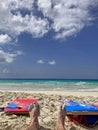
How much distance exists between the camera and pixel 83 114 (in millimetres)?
4008

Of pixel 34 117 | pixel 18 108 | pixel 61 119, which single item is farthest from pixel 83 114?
pixel 18 108

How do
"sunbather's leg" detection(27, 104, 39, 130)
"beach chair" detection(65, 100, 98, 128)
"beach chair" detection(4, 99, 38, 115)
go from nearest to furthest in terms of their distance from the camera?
"sunbather's leg" detection(27, 104, 39, 130), "beach chair" detection(65, 100, 98, 128), "beach chair" detection(4, 99, 38, 115)

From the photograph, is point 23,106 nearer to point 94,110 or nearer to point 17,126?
point 17,126

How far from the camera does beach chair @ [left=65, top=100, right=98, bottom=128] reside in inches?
158

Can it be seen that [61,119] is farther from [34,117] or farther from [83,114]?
[83,114]

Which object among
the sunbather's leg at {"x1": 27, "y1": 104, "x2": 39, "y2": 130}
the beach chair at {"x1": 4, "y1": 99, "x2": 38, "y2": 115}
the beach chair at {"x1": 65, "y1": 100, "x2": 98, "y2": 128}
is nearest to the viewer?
the sunbather's leg at {"x1": 27, "y1": 104, "x2": 39, "y2": 130}

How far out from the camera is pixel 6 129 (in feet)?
12.7

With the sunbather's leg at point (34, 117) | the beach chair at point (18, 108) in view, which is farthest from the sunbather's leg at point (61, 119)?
the beach chair at point (18, 108)

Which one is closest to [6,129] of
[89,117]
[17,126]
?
[17,126]

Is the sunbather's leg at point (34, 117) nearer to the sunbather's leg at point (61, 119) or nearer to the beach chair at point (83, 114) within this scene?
the sunbather's leg at point (61, 119)

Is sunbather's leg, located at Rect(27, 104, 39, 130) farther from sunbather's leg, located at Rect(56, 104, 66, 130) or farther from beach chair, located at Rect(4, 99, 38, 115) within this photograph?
beach chair, located at Rect(4, 99, 38, 115)

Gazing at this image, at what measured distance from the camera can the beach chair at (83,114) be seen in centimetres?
401

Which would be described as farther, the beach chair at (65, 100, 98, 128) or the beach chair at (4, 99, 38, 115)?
the beach chair at (4, 99, 38, 115)

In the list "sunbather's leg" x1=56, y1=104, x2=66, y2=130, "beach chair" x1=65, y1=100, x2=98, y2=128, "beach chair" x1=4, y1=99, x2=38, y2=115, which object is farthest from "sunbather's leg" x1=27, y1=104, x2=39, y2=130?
"beach chair" x1=4, y1=99, x2=38, y2=115
